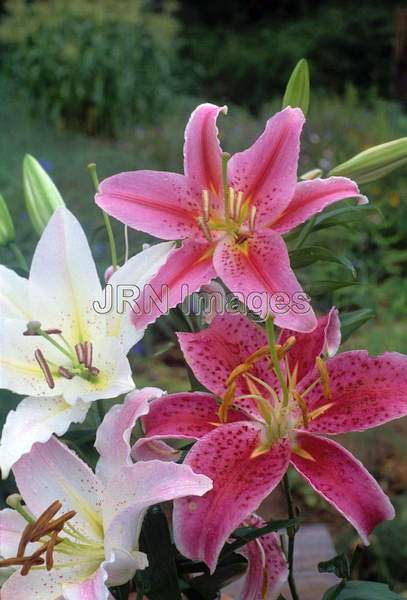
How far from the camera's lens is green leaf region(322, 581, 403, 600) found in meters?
0.49

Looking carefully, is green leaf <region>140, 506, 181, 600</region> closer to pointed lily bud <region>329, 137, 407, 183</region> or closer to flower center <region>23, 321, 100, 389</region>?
flower center <region>23, 321, 100, 389</region>

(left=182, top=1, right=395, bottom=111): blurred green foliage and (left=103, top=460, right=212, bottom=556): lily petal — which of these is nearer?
(left=103, top=460, right=212, bottom=556): lily petal

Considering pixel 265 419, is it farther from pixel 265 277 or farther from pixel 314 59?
pixel 314 59

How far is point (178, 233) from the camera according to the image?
459 millimetres

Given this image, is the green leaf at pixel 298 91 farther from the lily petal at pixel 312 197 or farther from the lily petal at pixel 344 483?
the lily petal at pixel 344 483

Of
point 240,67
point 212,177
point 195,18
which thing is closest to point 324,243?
point 212,177

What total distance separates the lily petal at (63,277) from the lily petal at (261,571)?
14 cm

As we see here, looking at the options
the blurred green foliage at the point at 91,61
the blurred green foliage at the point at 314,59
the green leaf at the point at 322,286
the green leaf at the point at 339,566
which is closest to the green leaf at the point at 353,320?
the green leaf at the point at 322,286

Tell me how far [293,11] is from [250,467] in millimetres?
7878

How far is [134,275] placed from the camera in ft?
1.45

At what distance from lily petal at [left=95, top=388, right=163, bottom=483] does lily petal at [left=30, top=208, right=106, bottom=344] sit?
6 cm

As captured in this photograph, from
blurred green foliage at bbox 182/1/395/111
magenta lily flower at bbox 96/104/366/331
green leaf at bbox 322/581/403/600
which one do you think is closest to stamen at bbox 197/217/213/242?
magenta lily flower at bbox 96/104/366/331

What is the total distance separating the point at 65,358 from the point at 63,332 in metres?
0.01

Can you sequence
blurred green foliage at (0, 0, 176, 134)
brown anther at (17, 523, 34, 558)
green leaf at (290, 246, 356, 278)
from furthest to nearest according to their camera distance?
blurred green foliage at (0, 0, 176, 134) < green leaf at (290, 246, 356, 278) < brown anther at (17, 523, 34, 558)
